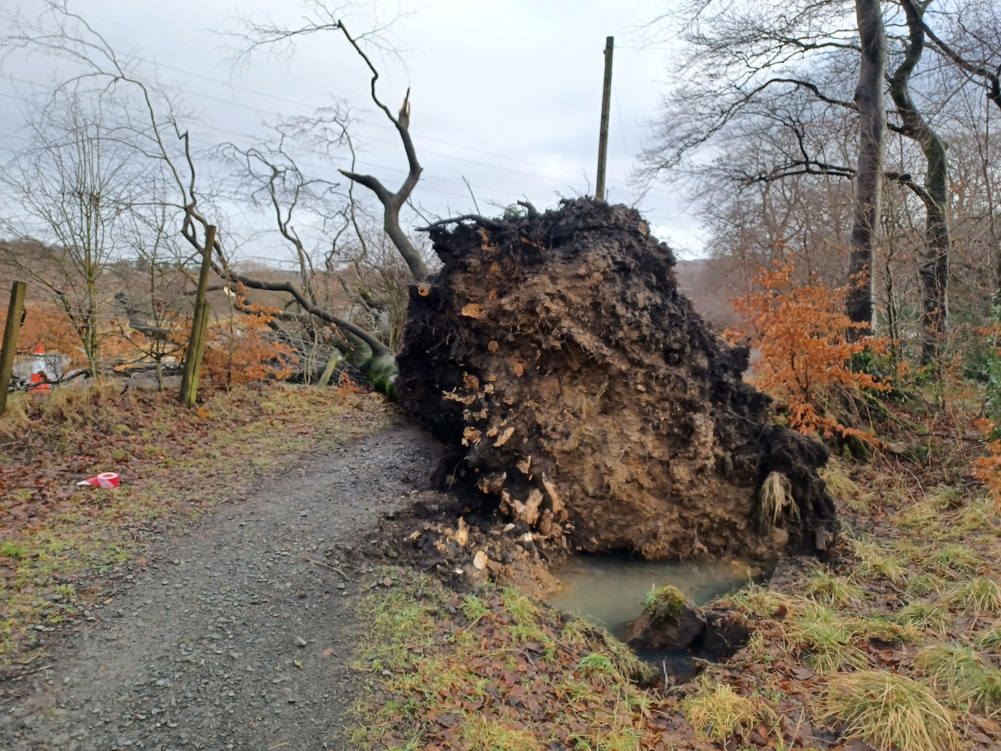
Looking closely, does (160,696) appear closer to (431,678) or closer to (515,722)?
(431,678)

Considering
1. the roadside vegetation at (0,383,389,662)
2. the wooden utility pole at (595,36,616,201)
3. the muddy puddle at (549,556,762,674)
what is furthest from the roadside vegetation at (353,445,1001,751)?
the wooden utility pole at (595,36,616,201)

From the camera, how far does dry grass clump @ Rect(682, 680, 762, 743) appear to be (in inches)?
147

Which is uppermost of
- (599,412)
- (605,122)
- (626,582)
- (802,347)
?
(605,122)

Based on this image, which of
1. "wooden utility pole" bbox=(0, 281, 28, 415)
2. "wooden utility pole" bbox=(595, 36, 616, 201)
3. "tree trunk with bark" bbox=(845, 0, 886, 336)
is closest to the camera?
"wooden utility pole" bbox=(0, 281, 28, 415)

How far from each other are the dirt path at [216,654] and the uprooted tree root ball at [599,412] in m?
1.70

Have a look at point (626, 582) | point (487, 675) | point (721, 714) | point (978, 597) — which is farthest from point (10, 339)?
point (978, 597)

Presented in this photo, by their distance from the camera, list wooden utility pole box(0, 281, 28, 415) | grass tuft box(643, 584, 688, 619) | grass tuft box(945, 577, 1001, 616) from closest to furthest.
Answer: grass tuft box(945, 577, 1001, 616) → grass tuft box(643, 584, 688, 619) → wooden utility pole box(0, 281, 28, 415)

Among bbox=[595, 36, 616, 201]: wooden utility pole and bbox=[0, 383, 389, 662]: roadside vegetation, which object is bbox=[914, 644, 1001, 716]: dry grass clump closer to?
bbox=[0, 383, 389, 662]: roadside vegetation

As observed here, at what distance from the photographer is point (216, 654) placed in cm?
398

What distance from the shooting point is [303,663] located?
399 cm

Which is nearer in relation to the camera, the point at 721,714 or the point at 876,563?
the point at 721,714

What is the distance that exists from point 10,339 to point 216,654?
548 cm

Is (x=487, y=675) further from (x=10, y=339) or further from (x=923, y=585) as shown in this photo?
(x=10, y=339)

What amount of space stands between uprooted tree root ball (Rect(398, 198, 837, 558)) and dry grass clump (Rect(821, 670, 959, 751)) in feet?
8.73
